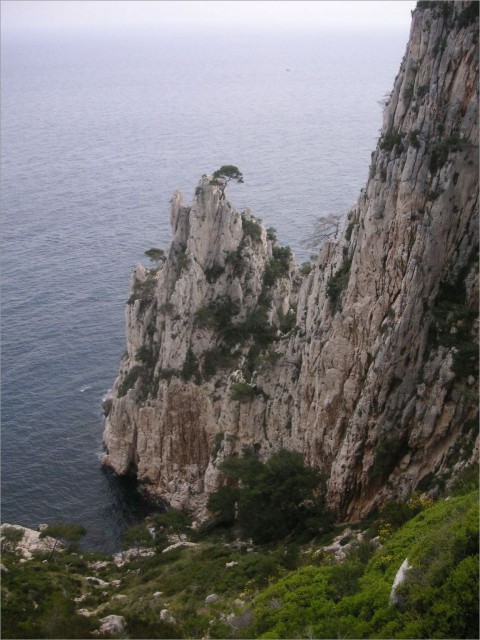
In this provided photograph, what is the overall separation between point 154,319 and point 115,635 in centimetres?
4502

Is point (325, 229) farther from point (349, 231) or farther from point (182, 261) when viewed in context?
point (349, 231)

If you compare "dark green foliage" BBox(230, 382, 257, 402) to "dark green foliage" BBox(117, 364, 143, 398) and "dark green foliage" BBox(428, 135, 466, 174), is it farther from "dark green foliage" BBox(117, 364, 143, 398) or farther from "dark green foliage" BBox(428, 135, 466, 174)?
"dark green foliage" BBox(428, 135, 466, 174)

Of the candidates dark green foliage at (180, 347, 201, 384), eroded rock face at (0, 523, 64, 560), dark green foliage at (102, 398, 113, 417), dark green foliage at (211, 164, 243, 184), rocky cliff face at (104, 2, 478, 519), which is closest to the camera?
rocky cliff face at (104, 2, 478, 519)

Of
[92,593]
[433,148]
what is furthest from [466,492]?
[92,593]

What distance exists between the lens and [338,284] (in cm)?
5231

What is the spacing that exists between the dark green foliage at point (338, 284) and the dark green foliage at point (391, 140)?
351 inches

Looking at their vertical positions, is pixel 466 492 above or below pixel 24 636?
above

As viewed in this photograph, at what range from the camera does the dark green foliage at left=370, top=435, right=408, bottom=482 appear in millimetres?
45250

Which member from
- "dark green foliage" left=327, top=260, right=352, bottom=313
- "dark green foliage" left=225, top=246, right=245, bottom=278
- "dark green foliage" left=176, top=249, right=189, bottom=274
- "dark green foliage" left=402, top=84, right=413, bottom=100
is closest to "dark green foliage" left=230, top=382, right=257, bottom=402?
"dark green foliage" left=327, top=260, right=352, bottom=313

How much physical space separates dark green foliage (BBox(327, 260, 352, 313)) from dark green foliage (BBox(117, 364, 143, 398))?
30668mm

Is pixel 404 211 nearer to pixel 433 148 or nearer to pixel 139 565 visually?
pixel 433 148

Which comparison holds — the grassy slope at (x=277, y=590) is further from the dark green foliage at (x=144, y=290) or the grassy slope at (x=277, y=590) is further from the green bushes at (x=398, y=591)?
the dark green foliage at (x=144, y=290)

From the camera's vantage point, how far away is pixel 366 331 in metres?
48.5

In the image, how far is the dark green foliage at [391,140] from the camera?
157ft
